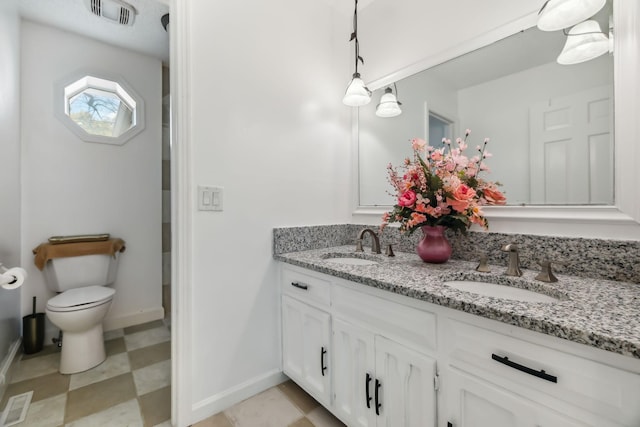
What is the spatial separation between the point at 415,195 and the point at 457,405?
759 mm

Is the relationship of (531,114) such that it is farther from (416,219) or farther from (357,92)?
(357,92)

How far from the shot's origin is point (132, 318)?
2.36 m

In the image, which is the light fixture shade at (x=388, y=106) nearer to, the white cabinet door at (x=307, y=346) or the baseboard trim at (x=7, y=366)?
the white cabinet door at (x=307, y=346)

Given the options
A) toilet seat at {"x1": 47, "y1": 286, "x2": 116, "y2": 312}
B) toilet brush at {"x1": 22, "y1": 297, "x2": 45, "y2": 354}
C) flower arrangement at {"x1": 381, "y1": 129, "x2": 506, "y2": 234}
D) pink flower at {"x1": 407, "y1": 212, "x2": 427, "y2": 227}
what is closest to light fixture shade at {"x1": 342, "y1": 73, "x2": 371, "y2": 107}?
flower arrangement at {"x1": 381, "y1": 129, "x2": 506, "y2": 234}

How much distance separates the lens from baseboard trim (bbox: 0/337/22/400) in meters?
1.44

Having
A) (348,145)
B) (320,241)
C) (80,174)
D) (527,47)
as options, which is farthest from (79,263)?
(527,47)

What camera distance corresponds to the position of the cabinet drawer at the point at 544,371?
0.56 m

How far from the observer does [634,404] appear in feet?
1.79

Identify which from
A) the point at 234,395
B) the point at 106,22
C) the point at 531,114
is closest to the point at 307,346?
the point at 234,395

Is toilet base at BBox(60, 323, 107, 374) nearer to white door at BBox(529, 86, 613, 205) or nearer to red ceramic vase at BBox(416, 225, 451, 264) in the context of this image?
red ceramic vase at BBox(416, 225, 451, 264)

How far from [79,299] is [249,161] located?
141 cm

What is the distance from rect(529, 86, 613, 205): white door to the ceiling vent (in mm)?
2435

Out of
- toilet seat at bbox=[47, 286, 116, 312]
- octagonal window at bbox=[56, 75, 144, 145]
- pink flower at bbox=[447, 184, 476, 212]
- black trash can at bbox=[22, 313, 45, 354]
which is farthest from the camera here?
octagonal window at bbox=[56, 75, 144, 145]

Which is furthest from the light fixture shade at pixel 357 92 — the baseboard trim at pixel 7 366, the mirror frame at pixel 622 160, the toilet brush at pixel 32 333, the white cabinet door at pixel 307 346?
the toilet brush at pixel 32 333
